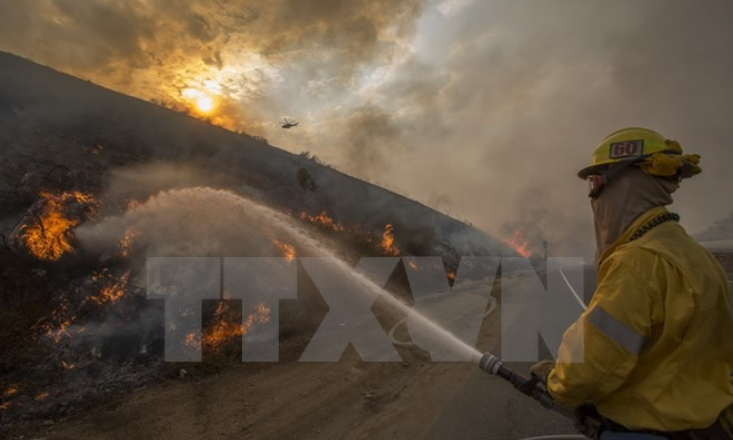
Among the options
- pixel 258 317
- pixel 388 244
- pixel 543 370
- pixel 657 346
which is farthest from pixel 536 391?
pixel 388 244

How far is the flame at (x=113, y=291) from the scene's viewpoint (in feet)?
24.3

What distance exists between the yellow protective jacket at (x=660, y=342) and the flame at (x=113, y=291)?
8240 millimetres

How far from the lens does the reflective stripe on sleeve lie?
179 centimetres

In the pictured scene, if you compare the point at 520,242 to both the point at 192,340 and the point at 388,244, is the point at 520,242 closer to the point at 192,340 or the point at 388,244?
the point at 388,244

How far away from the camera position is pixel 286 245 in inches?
452

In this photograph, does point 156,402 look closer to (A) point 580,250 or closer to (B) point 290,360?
(B) point 290,360

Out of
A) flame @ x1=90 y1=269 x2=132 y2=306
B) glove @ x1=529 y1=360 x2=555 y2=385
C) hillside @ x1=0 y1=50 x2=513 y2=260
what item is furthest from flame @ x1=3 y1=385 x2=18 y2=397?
glove @ x1=529 y1=360 x2=555 y2=385

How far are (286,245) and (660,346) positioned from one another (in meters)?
10.4

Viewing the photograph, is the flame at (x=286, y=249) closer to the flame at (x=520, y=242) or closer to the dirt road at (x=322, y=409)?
the dirt road at (x=322, y=409)

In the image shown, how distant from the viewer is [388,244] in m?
18.1

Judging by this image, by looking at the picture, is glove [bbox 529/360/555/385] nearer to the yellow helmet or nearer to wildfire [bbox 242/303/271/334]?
the yellow helmet

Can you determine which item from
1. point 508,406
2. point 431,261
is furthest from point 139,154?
point 508,406

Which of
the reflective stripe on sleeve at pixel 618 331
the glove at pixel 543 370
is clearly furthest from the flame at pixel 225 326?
the reflective stripe on sleeve at pixel 618 331

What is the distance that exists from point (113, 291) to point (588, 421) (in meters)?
8.44
